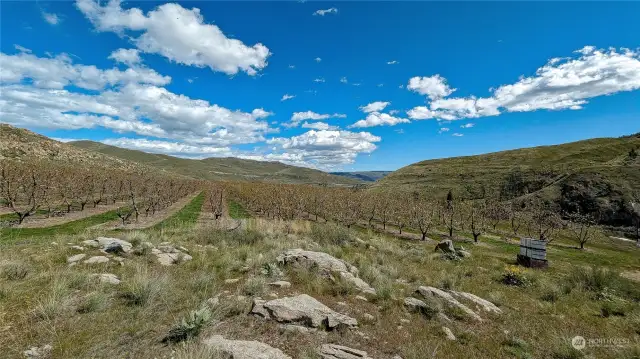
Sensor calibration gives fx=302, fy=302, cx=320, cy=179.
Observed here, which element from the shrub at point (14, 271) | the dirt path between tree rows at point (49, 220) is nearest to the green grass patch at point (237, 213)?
the dirt path between tree rows at point (49, 220)

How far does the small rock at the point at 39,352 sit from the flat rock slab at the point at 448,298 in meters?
7.94

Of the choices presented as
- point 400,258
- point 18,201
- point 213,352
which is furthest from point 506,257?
point 18,201

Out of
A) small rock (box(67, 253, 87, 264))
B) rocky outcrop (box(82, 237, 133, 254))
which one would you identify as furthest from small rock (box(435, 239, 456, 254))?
→ small rock (box(67, 253, 87, 264))

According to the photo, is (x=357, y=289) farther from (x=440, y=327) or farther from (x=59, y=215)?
(x=59, y=215)

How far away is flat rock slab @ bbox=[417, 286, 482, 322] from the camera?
765 cm

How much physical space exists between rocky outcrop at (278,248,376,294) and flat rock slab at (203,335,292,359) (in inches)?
172

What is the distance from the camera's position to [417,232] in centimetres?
3216

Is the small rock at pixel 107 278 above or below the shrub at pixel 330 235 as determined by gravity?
above

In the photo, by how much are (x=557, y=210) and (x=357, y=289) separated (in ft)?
163

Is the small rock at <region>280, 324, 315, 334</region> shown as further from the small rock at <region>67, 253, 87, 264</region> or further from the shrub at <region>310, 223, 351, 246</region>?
the shrub at <region>310, 223, 351, 246</region>

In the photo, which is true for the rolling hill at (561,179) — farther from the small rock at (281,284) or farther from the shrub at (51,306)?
the shrub at (51,306)

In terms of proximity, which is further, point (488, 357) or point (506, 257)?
point (506, 257)

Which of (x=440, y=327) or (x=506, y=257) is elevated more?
(x=440, y=327)

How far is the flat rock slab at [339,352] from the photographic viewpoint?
4891mm
